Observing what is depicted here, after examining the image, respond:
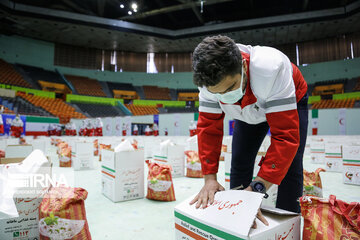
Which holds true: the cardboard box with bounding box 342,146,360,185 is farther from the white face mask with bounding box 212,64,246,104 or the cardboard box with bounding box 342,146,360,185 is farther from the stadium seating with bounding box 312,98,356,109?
the stadium seating with bounding box 312,98,356,109

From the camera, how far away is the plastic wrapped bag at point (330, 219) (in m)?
0.71

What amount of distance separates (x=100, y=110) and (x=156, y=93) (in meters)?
4.74

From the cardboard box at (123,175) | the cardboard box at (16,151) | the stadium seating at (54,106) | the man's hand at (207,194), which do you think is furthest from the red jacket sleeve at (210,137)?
the stadium seating at (54,106)

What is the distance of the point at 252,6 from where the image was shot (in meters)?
12.8

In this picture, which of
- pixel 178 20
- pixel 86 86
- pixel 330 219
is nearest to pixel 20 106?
pixel 86 86

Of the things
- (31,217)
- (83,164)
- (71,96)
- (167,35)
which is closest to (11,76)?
(71,96)

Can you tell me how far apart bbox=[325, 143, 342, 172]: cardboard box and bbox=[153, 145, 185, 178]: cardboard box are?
2.41m

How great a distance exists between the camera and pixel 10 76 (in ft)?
44.4

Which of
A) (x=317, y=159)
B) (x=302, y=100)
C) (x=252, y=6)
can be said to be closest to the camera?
(x=302, y=100)

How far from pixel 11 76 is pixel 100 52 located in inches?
251

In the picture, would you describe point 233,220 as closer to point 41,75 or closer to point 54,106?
point 54,106

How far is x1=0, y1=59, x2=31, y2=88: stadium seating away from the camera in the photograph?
512 inches

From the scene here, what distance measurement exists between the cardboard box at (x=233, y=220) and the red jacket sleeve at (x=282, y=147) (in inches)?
5.5

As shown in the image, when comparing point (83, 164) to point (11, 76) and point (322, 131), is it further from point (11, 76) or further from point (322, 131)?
point (11, 76)
